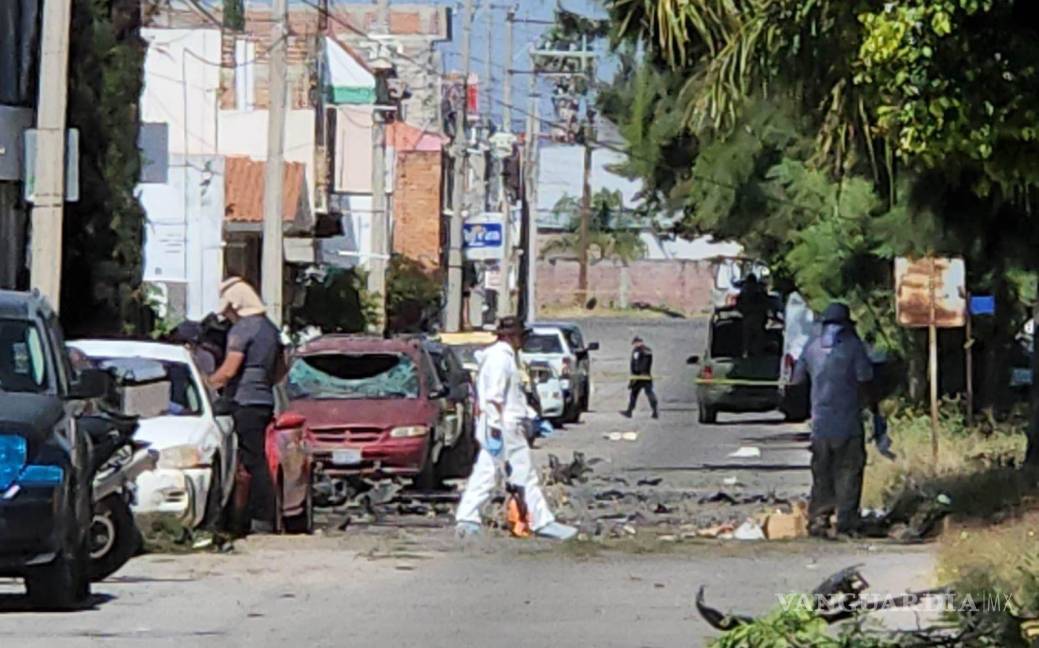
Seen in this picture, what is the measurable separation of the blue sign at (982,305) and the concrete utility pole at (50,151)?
48.8ft

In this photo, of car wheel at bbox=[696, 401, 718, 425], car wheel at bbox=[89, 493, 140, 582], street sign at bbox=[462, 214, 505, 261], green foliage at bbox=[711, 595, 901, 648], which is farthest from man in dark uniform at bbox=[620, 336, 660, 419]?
green foliage at bbox=[711, 595, 901, 648]

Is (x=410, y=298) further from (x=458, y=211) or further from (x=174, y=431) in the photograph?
(x=174, y=431)

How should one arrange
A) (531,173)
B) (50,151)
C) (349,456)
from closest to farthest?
(50,151) → (349,456) → (531,173)

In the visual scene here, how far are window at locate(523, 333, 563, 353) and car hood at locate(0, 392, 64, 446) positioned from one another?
3328cm

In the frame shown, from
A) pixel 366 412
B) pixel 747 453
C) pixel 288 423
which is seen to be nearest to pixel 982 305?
pixel 747 453

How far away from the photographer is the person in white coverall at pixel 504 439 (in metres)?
18.2

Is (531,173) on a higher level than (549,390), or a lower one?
higher

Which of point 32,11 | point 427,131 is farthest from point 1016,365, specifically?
point 427,131

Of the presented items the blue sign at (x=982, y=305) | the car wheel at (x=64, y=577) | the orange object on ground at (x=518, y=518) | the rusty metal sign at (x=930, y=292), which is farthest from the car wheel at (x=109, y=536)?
the blue sign at (x=982, y=305)

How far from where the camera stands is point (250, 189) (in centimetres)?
4806

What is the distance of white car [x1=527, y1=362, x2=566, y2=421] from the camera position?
43.4 m

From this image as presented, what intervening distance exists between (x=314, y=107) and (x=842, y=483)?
4064 cm

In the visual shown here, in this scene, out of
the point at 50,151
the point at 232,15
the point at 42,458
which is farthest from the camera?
the point at 232,15

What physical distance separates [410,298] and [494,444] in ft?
145
